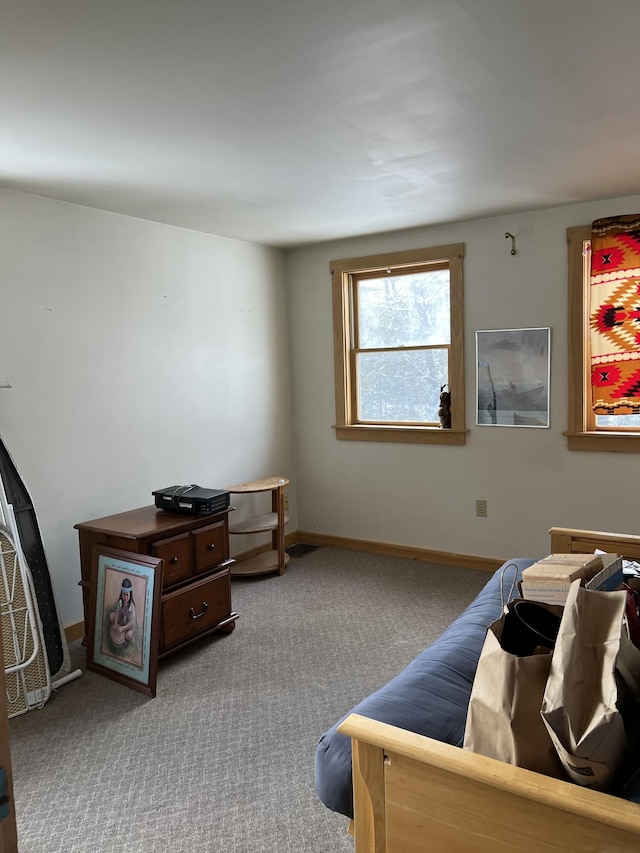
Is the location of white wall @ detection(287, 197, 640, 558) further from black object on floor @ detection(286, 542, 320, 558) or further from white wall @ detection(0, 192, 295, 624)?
white wall @ detection(0, 192, 295, 624)

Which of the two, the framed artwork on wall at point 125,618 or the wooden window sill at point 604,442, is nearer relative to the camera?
the framed artwork on wall at point 125,618

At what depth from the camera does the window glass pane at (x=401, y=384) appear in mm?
4434

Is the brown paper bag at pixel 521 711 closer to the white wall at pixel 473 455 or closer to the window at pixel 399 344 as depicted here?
the white wall at pixel 473 455

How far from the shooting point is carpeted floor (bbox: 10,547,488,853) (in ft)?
6.34

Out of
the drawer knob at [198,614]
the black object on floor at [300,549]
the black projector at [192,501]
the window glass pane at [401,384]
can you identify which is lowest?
the black object on floor at [300,549]

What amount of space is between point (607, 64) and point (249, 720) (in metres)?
2.70

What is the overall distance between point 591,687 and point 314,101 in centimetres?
195

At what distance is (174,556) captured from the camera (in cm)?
303

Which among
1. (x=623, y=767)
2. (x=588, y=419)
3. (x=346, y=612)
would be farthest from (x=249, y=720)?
(x=588, y=419)

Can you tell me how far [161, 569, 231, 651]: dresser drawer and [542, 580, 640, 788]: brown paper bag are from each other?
87.8 inches

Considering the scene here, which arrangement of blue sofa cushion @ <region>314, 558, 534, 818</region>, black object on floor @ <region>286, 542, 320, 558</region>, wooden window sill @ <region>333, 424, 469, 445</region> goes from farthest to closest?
black object on floor @ <region>286, 542, 320, 558</region>
wooden window sill @ <region>333, 424, 469, 445</region>
blue sofa cushion @ <region>314, 558, 534, 818</region>

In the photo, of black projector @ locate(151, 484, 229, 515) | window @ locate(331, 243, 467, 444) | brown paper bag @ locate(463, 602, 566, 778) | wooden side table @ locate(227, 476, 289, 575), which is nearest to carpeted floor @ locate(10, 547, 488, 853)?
wooden side table @ locate(227, 476, 289, 575)

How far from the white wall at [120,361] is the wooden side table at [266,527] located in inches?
9.6

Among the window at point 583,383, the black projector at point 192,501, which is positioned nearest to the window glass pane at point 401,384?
the window at point 583,383
